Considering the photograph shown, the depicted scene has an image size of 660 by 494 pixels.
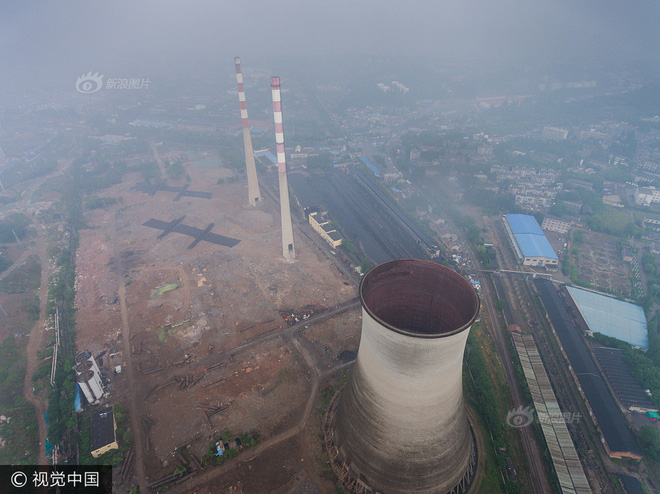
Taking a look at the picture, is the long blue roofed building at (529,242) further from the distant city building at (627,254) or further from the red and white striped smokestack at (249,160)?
the red and white striped smokestack at (249,160)

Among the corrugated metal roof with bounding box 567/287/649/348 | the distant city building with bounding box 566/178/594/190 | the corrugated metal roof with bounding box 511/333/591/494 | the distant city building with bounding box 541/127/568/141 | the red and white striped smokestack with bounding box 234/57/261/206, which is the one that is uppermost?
the red and white striped smokestack with bounding box 234/57/261/206

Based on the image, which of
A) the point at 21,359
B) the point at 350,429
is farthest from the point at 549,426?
the point at 21,359

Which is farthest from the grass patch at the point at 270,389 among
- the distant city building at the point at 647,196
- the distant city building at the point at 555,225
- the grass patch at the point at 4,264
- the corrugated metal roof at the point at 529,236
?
the distant city building at the point at 647,196

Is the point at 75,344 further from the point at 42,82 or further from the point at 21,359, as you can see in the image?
the point at 42,82

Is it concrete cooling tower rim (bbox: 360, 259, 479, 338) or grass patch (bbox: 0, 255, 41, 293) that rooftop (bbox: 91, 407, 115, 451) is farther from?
grass patch (bbox: 0, 255, 41, 293)

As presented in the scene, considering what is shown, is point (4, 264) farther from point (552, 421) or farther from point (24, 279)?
point (552, 421)

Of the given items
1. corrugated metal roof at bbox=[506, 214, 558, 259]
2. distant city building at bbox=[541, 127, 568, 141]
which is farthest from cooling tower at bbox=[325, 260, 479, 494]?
distant city building at bbox=[541, 127, 568, 141]

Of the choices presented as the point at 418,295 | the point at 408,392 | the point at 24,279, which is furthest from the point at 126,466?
the point at 24,279

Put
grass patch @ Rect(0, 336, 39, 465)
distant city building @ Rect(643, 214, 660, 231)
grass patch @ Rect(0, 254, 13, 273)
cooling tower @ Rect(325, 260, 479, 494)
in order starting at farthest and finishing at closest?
distant city building @ Rect(643, 214, 660, 231)
grass patch @ Rect(0, 254, 13, 273)
grass patch @ Rect(0, 336, 39, 465)
cooling tower @ Rect(325, 260, 479, 494)
